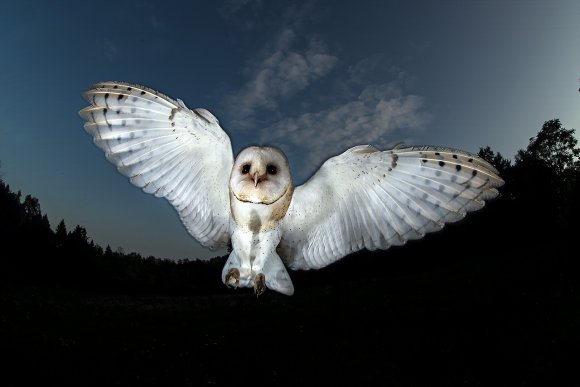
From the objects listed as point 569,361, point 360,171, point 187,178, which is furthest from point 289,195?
point 569,361

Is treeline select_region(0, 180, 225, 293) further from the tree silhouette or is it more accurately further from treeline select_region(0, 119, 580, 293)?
the tree silhouette

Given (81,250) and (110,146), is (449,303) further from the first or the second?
(81,250)

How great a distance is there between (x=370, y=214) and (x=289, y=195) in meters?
0.70

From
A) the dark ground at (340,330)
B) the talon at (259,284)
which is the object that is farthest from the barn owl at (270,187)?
the dark ground at (340,330)

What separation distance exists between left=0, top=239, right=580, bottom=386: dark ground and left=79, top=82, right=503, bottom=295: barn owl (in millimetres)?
8706

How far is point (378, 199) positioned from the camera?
2.87 metres

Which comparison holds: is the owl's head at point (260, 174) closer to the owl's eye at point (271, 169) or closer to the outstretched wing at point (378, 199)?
the owl's eye at point (271, 169)

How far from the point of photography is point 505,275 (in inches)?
878

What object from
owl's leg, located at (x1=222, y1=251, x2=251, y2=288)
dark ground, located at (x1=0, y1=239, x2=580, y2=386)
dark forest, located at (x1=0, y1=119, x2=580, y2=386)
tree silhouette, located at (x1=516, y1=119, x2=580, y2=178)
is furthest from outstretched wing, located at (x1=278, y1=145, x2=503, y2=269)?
tree silhouette, located at (x1=516, y1=119, x2=580, y2=178)

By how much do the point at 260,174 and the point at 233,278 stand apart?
71cm

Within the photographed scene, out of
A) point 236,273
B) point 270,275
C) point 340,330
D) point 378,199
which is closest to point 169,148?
point 236,273

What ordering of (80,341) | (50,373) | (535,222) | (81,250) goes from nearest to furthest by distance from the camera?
(50,373) < (80,341) < (535,222) < (81,250)

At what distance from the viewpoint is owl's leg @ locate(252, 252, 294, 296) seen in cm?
256

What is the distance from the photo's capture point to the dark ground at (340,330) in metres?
13.4
